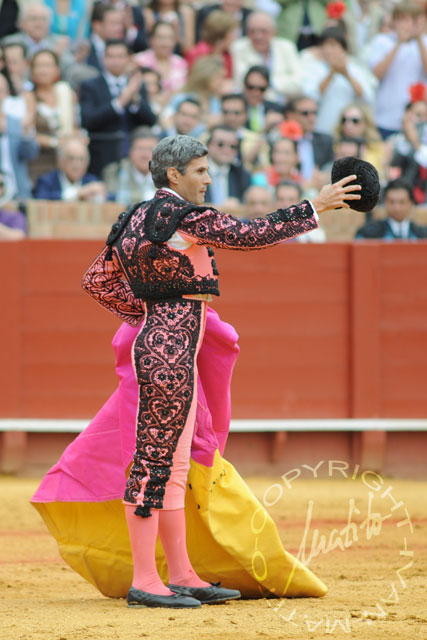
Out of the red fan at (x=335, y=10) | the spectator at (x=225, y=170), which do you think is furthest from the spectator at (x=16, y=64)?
the red fan at (x=335, y=10)

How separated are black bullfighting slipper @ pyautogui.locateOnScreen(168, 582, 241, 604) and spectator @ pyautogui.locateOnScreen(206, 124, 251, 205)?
3.99 metres

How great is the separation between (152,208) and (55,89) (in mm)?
4512

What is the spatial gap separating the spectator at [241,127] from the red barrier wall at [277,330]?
103 cm

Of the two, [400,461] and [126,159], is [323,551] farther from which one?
[126,159]

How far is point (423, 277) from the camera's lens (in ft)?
22.8

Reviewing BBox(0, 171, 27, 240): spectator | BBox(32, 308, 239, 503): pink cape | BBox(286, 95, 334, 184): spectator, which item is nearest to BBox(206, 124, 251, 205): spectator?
BBox(286, 95, 334, 184): spectator

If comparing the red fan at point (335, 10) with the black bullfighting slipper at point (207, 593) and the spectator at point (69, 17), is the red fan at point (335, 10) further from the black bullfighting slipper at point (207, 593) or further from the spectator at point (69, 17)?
the black bullfighting slipper at point (207, 593)

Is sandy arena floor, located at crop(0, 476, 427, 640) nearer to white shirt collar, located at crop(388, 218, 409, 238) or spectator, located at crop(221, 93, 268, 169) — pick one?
white shirt collar, located at crop(388, 218, 409, 238)

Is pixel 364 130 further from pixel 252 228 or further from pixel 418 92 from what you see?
pixel 252 228

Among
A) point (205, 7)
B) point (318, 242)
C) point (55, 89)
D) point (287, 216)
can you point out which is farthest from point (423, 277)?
point (287, 216)

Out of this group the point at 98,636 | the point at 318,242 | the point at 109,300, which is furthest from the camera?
the point at 318,242

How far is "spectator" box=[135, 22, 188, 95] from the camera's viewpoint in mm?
8359

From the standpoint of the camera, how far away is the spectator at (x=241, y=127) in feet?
25.2

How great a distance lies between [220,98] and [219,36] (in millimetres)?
591
